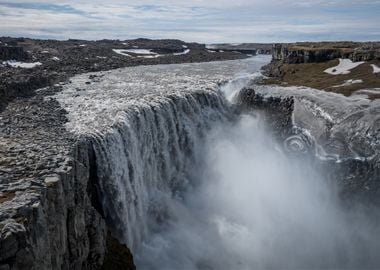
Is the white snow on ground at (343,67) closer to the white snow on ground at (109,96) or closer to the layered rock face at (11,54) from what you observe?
the white snow on ground at (109,96)

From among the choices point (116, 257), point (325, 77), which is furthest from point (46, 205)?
point (325, 77)

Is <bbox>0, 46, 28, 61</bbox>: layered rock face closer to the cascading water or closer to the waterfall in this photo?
the cascading water

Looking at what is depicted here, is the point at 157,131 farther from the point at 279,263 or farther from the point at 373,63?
the point at 373,63

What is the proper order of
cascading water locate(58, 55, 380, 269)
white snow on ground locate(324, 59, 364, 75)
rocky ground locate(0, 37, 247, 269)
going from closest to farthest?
rocky ground locate(0, 37, 247, 269), cascading water locate(58, 55, 380, 269), white snow on ground locate(324, 59, 364, 75)

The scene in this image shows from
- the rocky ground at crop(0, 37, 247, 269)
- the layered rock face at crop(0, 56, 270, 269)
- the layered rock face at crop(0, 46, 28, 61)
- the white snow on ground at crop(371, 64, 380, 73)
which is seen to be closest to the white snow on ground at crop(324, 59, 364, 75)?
the white snow on ground at crop(371, 64, 380, 73)

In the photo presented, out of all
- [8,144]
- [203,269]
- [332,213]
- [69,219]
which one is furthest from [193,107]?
[69,219]
